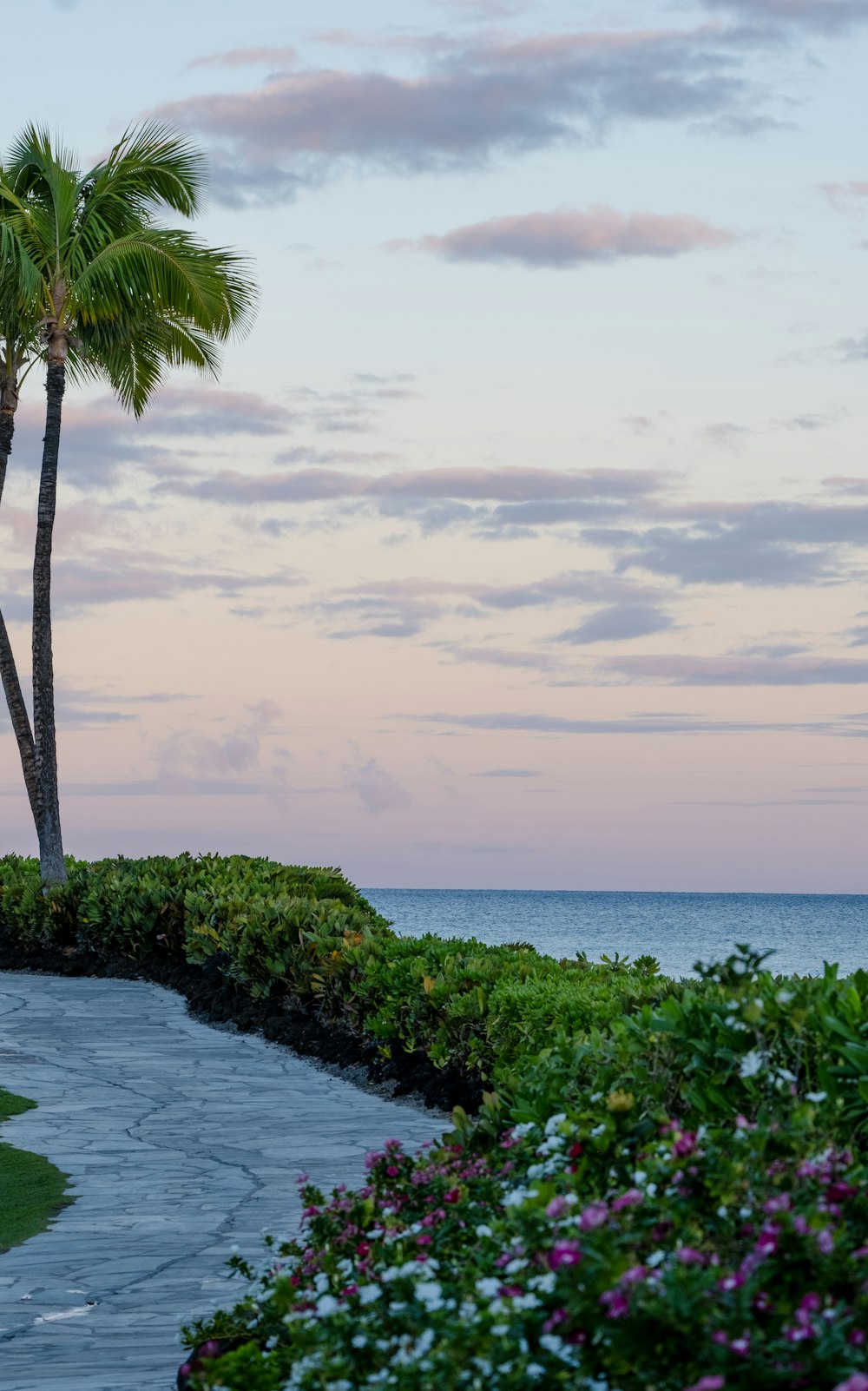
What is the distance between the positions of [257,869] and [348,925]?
439 cm

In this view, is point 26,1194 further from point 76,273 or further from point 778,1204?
point 76,273

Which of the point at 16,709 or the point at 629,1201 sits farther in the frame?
the point at 16,709

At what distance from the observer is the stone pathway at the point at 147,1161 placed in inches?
210

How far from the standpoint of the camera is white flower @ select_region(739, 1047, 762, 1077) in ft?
12.9

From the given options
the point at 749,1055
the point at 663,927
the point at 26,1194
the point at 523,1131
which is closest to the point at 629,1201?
the point at 749,1055

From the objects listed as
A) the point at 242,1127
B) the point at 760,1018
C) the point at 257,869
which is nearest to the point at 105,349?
the point at 257,869

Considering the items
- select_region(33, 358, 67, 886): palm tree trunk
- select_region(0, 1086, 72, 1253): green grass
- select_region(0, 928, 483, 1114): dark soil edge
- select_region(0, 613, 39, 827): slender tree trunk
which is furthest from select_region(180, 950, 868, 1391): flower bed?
select_region(0, 613, 39, 827): slender tree trunk

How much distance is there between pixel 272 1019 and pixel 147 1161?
194 inches

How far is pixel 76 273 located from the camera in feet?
64.1

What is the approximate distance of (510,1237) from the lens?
3.83 m

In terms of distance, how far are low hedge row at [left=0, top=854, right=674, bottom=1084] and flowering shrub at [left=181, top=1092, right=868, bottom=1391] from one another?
2.14 m

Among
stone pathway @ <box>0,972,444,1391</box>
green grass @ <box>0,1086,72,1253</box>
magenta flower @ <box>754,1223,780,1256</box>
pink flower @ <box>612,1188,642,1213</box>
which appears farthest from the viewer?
green grass @ <box>0,1086,72,1253</box>

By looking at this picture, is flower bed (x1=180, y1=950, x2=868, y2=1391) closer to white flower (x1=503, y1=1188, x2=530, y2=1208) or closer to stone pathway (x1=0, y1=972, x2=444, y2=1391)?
white flower (x1=503, y1=1188, x2=530, y2=1208)

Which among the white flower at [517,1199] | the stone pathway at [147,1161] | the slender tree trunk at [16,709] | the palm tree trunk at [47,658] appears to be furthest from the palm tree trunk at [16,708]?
the white flower at [517,1199]
